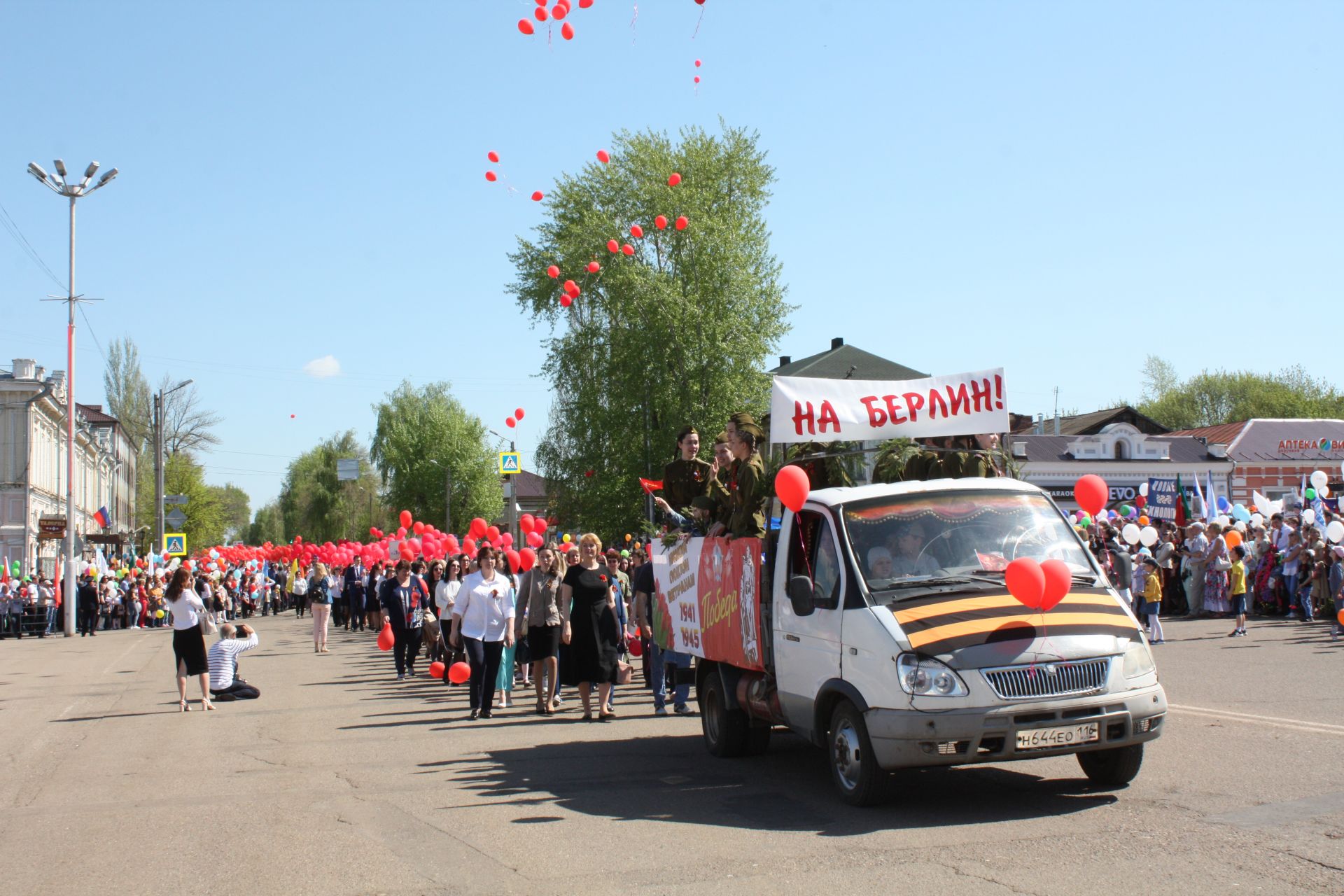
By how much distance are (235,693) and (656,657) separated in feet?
20.7

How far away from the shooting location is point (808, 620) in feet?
26.8

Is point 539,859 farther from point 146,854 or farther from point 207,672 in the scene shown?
point 207,672

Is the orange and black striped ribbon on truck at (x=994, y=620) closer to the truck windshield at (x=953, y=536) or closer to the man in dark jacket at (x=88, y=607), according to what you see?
the truck windshield at (x=953, y=536)

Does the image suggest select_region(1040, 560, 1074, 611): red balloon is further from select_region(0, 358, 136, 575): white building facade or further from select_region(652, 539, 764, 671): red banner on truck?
select_region(0, 358, 136, 575): white building facade

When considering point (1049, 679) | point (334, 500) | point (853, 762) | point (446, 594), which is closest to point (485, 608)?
point (446, 594)

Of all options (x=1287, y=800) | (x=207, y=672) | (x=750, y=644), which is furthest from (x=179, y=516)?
(x=1287, y=800)

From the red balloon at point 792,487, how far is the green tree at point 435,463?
66.6 metres

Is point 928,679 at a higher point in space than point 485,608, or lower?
lower

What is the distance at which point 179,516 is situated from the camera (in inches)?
1737

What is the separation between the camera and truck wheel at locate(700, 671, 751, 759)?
32.2ft

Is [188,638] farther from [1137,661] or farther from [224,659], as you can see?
[1137,661]

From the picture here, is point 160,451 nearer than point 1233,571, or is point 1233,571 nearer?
point 1233,571

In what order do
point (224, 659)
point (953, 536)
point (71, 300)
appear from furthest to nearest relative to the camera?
1. point (71, 300)
2. point (224, 659)
3. point (953, 536)

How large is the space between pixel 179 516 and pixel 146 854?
39781mm
